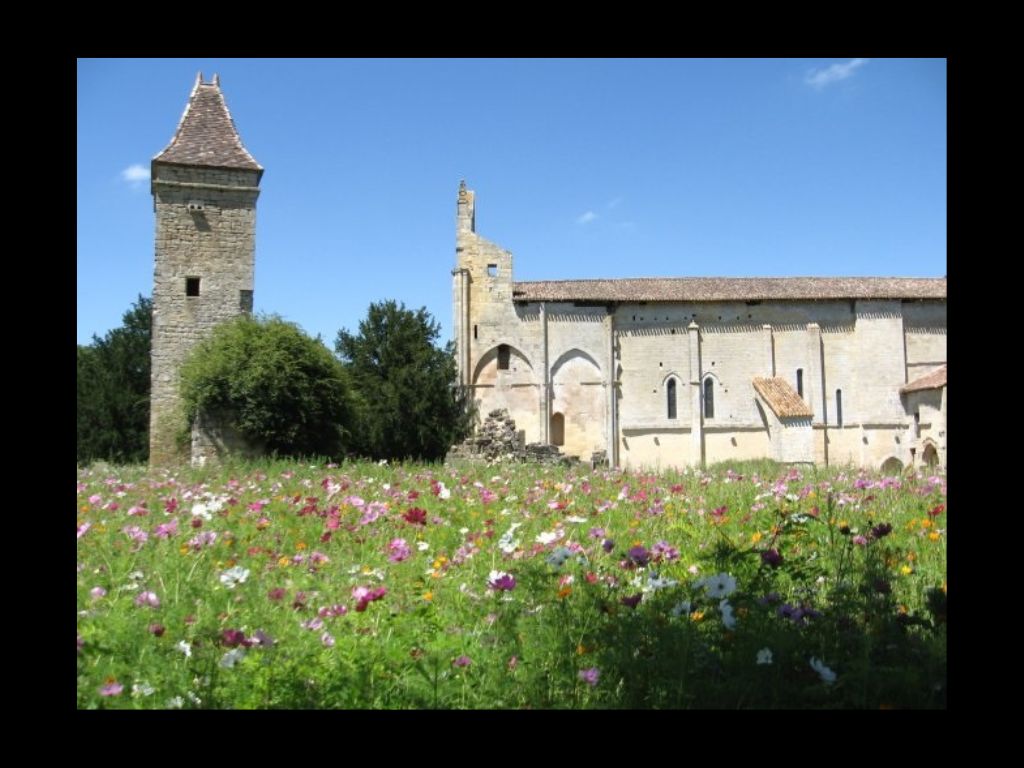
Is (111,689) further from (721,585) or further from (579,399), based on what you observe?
(579,399)

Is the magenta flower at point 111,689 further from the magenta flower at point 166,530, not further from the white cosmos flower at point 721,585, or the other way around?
the white cosmos flower at point 721,585

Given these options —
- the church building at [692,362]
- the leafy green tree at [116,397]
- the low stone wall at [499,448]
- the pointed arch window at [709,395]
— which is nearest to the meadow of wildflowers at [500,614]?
the low stone wall at [499,448]

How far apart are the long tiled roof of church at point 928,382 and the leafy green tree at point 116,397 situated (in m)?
32.4

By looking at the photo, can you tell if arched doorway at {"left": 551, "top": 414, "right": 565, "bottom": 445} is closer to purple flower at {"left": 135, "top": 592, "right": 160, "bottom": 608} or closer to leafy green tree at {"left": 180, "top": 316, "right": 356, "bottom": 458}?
leafy green tree at {"left": 180, "top": 316, "right": 356, "bottom": 458}

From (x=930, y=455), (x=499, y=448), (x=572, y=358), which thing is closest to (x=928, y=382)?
(x=930, y=455)

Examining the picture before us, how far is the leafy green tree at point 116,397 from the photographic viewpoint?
115ft

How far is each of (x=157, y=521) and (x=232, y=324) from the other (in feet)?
48.9

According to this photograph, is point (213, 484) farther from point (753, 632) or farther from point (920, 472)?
point (920, 472)

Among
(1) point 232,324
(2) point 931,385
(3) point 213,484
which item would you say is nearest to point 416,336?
(1) point 232,324

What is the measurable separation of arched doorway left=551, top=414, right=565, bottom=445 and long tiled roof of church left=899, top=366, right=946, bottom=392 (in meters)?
14.7

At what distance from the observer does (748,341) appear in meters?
33.8

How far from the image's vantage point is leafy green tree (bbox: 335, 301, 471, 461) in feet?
95.5
